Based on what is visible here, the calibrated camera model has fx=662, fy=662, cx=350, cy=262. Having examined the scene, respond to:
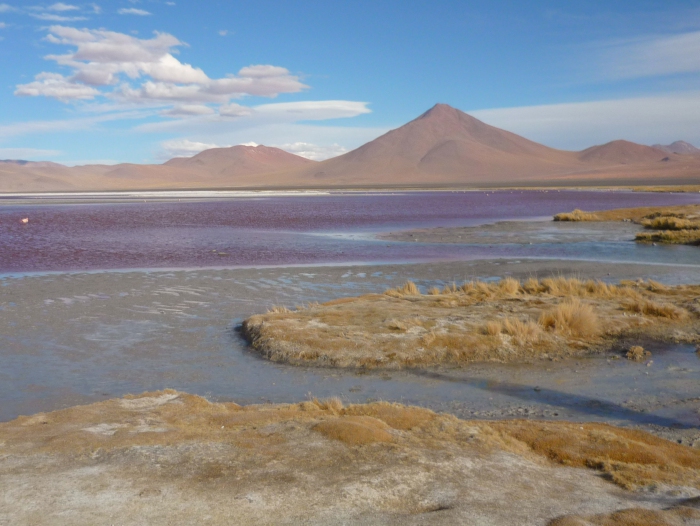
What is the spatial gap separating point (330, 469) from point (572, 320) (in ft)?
24.7

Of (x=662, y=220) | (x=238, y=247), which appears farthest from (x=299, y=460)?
(x=662, y=220)

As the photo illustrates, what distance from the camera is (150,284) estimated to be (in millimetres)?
17516

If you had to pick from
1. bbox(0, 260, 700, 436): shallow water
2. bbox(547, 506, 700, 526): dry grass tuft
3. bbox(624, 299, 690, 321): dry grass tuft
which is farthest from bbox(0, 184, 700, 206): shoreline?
bbox(547, 506, 700, 526): dry grass tuft

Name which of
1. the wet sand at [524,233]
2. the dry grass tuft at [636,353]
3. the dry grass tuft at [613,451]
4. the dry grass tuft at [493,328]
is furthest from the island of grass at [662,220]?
the dry grass tuft at [613,451]

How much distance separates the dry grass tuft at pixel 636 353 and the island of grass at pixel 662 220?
60.4 feet

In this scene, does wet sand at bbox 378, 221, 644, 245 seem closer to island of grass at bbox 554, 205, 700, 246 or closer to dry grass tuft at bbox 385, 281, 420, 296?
island of grass at bbox 554, 205, 700, 246

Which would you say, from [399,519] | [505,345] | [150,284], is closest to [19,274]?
[150,284]

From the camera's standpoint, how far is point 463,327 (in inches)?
469

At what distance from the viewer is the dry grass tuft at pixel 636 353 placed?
10.9 m

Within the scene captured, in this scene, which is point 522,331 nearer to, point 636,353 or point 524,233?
point 636,353

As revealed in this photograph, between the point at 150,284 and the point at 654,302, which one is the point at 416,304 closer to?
the point at 654,302

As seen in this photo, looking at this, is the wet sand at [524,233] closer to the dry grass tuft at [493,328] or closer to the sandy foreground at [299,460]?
the dry grass tuft at [493,328]

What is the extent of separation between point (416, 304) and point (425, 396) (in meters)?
4.87

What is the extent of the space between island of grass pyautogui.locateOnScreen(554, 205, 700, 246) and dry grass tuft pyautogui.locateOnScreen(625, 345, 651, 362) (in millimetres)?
18420
